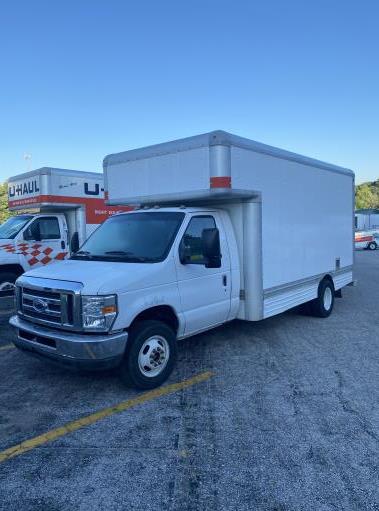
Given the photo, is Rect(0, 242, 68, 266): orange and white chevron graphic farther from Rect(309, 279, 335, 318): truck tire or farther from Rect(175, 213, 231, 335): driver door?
Rect(309, 279, 335, 318): truck tire

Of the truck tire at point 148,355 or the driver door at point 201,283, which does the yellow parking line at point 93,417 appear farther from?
the driver door at point 201,283

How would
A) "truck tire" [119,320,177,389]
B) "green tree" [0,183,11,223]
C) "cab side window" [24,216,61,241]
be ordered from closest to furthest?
"truck tire" [119,320,177,389]
"cab side window" [24,216,61,241]
"green tree" [0,183,11,223]

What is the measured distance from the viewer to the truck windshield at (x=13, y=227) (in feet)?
33.3

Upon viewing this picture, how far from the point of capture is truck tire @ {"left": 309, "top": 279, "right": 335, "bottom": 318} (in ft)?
27.5

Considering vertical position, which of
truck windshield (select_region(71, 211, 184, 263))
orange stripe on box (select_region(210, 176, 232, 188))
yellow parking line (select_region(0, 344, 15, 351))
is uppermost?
orange stripe on box (select_region(210, 176, 232, 188))

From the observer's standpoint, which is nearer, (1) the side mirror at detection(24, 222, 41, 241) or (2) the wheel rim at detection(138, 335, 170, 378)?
(2) the wheel rim at detection(138, 335, 170, 378)

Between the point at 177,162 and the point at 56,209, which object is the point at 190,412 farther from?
the point at 56,209

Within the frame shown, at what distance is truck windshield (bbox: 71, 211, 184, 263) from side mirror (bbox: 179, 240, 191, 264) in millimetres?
157

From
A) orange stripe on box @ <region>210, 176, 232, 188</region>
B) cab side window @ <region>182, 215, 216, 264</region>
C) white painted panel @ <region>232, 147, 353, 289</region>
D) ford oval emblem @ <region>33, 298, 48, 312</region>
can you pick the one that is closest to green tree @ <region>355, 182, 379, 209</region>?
white painted panel @ <region>232, 147, 353, 289</region>

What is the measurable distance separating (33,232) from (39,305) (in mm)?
5984

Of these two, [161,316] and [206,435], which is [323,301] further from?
[206,435]

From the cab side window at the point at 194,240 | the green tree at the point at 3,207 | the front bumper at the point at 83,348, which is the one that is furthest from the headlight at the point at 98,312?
the green tree at the point at 3,207

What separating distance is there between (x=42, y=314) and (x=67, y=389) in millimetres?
973

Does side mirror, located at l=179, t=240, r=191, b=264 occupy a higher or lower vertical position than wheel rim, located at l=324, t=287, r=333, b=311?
higher
